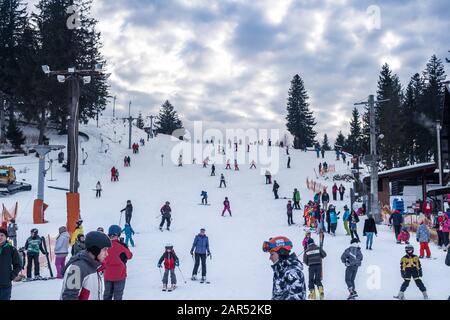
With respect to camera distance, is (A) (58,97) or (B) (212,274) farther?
(A) (58,97)

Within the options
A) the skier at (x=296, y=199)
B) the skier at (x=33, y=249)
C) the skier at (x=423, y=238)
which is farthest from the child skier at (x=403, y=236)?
the skier at (x=33, y=249)

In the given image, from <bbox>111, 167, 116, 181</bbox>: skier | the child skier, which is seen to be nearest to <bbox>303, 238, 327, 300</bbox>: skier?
the child skier

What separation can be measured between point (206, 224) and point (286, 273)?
58.8 feet

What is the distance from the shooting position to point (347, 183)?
40.3 metres

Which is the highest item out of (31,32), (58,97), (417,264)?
(31,32)

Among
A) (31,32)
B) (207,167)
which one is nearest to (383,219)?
(207,167)

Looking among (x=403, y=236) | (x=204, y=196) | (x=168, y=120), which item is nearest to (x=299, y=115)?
(x=168, y=120)

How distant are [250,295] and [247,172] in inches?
1232

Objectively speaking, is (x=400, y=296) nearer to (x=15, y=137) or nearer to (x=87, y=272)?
(x=87, y=272)

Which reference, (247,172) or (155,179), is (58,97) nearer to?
(155,179)

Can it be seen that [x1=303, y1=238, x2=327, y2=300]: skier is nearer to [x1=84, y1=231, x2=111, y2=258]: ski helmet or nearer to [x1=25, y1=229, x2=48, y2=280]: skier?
[x1=84, y1=231, x2=111, y2=258]: ski helmet

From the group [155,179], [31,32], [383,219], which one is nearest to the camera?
[383,219]
